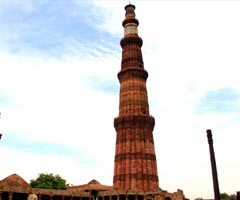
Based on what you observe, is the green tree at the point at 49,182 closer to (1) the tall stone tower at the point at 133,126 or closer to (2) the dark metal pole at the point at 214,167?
(1) the tall stone tower at the point at 133,126

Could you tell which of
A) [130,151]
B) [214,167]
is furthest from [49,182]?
[214,167]

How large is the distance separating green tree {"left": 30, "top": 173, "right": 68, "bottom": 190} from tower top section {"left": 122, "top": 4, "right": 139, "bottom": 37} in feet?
83.3

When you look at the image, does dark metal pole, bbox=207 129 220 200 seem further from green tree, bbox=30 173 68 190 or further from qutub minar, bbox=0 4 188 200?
green tree, bbox=30 173 68 190

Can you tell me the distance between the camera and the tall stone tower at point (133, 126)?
41.8 meters

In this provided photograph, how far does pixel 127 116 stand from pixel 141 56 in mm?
11142

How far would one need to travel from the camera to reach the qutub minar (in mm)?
36469

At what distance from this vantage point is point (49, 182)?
4647 cm

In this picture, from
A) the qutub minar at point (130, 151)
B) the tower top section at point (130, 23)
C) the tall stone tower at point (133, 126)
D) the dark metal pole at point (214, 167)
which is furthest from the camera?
the tower top section at point (130, 23)

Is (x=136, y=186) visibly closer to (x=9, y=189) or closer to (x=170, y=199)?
(x=170, y=199)

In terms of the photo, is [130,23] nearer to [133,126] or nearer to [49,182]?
[133,126]

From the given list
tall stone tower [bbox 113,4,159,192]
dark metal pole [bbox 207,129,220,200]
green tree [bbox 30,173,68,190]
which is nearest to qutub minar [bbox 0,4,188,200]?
tall stone tower [bbox 113,4,159,192]

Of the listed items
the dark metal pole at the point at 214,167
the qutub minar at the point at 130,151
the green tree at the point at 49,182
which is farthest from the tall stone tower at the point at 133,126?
the dark metal pole at the point at 214,167

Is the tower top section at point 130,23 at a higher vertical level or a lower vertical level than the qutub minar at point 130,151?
higher

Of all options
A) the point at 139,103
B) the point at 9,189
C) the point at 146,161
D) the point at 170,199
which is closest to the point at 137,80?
the point at 139,103
